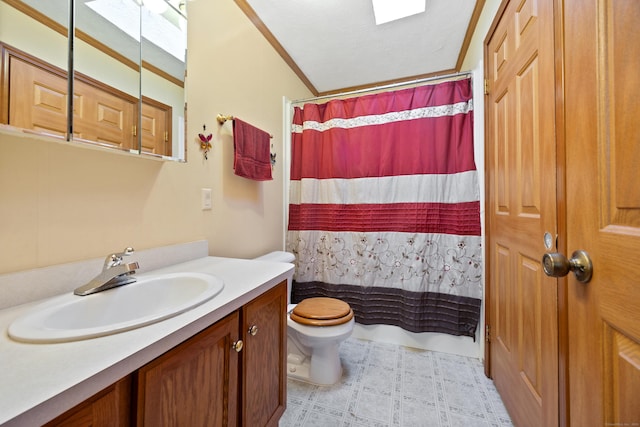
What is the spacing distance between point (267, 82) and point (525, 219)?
1.83 meters

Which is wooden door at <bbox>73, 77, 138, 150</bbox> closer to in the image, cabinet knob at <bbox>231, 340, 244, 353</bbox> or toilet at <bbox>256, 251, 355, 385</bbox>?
cabinet knob at <bbox>231, 340, 244, 353</bbox>

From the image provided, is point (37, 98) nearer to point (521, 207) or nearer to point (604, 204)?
point (604, 204)

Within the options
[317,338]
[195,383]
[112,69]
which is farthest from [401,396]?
[112,69]

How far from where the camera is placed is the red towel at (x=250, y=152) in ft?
4.59

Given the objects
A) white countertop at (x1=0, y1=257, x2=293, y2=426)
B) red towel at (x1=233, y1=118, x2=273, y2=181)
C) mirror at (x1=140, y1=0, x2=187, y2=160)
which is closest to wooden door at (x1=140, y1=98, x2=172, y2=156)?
mirror at (x1=140, y1=0, x2=187, y2=160)

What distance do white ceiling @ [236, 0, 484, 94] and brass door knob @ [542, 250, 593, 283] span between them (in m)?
1.67

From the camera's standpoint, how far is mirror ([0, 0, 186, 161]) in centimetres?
68

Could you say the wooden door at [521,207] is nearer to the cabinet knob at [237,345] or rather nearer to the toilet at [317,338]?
the toilet at [317,338]

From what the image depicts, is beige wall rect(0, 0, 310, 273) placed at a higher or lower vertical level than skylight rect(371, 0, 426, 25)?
lower

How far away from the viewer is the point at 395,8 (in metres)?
1.55

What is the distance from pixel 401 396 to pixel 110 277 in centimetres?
150

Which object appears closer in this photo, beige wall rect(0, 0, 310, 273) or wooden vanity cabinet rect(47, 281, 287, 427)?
wooden vanity cabinet rect(47, 281, 287, 427)

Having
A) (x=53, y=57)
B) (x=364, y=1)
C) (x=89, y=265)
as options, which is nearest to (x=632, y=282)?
(x=89, y=265)

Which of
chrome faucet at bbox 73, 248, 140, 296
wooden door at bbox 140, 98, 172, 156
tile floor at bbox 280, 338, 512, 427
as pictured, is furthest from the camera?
tile floor at bbox 280, 338, 512, 427
